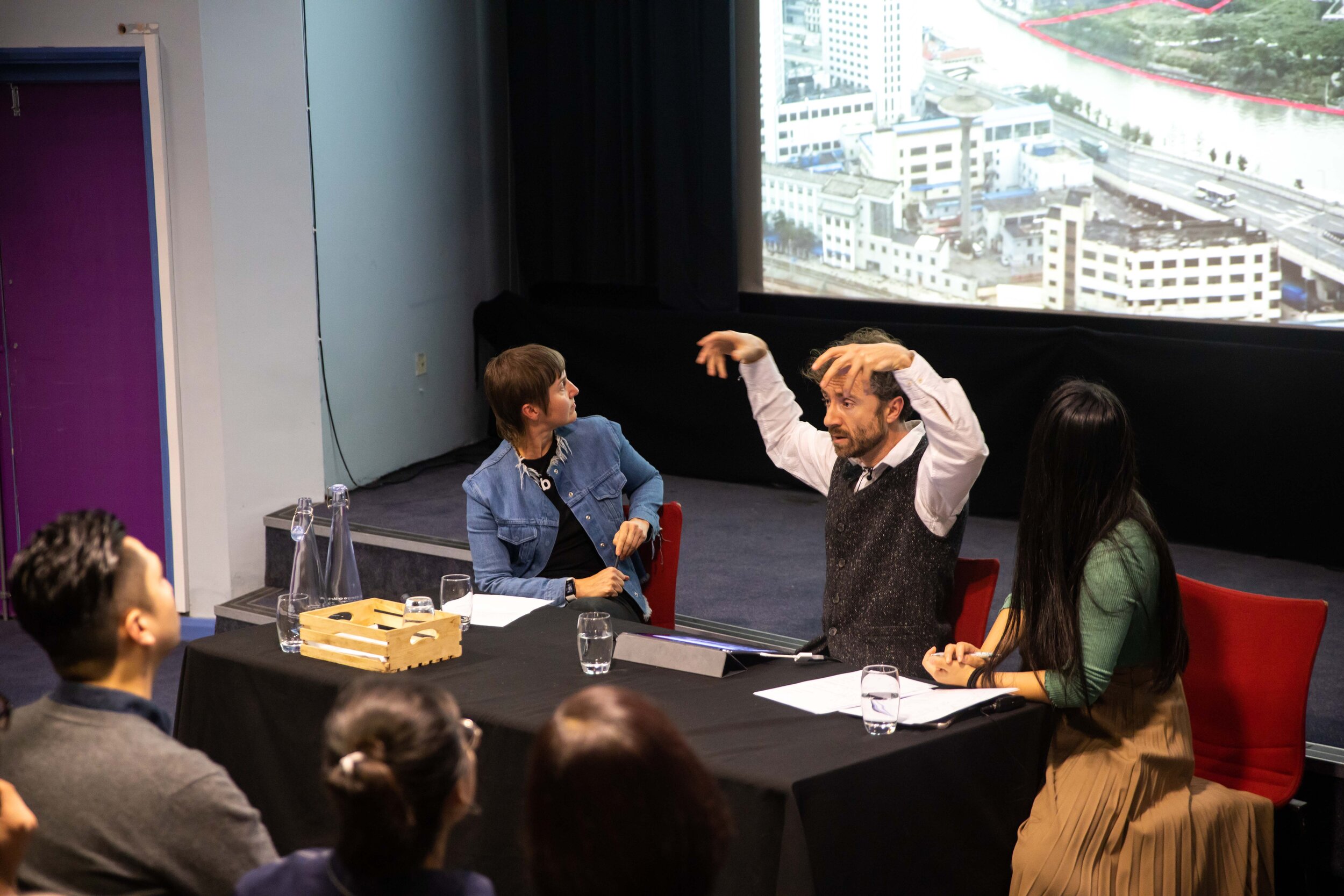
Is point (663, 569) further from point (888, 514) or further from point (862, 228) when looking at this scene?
point (862, 228)

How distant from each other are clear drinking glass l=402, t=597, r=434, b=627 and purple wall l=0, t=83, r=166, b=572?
2686 millimetres

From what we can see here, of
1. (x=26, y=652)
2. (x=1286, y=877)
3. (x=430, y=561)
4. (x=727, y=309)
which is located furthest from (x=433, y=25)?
(x=1286, y=877)

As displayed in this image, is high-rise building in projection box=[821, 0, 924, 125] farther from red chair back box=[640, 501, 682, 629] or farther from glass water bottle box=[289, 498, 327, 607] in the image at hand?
glass water bottle box=[289, 498, 327, 607]

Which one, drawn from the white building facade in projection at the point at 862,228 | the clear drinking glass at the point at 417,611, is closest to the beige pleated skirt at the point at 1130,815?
the clear drinking glass at the point at 417,611

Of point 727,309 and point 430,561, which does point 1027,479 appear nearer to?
point 430,561

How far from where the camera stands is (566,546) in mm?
3195

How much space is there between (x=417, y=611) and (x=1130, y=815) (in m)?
1.34

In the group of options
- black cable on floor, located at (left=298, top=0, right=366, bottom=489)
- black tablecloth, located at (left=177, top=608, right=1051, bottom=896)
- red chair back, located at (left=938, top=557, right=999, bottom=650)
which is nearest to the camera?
black tablecloth, located at (left=177, top=608, right=1051, bottom=896)

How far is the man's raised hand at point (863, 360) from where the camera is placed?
2504 millimetres

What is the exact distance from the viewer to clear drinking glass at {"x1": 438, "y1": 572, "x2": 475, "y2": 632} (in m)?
2.65

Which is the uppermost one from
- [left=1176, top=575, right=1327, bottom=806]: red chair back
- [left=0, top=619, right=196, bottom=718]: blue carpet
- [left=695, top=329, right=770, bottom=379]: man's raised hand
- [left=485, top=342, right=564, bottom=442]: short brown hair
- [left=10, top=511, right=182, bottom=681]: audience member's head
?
[left=695, top=329, right=770, bottom=379]: man's raised hand

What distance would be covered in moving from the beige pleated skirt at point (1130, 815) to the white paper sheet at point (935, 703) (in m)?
0.20

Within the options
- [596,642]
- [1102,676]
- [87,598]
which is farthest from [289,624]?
[1102,676]

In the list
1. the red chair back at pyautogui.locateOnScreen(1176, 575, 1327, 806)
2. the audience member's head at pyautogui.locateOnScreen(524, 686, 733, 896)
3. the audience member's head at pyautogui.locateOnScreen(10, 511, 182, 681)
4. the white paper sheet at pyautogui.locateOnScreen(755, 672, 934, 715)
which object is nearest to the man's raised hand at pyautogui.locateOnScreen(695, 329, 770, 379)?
the white paper sheet at pyautogui.locateOnScreen(755, 672, 934, 715)
